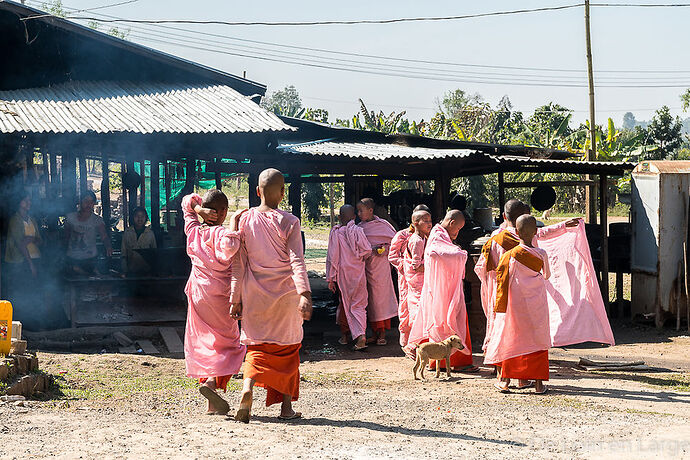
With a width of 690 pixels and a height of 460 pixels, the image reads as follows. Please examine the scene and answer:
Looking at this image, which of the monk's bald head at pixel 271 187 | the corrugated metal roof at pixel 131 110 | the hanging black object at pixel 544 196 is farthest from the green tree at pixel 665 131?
the monk's bald head at pixel 271 187

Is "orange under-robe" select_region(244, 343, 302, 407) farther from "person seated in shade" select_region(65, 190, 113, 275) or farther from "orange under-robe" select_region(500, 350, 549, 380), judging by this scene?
"person seated in shade" select_region(65, 190, 113, 275)

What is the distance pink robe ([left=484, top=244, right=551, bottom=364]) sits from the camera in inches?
294

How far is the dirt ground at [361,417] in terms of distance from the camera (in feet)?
17.2

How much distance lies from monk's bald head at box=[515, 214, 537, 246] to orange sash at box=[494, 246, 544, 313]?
0.13m

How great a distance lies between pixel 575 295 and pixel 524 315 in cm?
260

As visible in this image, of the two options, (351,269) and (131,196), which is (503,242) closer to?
(351,269)

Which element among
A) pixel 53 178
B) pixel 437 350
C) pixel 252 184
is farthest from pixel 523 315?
pixel 53 178

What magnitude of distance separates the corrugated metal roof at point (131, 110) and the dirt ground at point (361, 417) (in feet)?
10.1

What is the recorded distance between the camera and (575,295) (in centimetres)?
981

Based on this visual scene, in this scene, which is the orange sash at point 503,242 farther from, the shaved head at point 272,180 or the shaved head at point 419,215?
the shaved head at point 272,180

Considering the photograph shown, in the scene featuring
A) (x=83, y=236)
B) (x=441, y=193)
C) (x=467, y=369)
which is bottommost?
(x=467, y=369)

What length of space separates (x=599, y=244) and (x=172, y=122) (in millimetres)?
7197

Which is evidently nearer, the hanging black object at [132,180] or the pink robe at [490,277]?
the pink robe at [490,277]

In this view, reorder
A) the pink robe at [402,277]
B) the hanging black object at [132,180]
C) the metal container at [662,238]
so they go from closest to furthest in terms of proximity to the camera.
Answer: the pink robe at [402,277], the metal container at [662,238], the hanging black object at [132,180]
